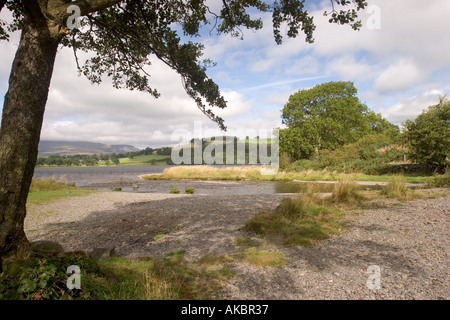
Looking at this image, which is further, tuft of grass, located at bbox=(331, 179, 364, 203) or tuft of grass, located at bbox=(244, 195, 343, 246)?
tuft of grass, located at bbox=(331, 179, 364, 203)

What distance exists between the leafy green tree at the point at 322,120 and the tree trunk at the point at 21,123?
1448 inches

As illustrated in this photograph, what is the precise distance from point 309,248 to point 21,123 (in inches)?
215

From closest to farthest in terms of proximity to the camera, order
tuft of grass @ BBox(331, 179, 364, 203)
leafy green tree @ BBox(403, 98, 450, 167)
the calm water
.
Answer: tuft of grass @ BBox(331, 179, 364, 203) < leafy green tree @ BBox(403, 98, 450, 167) < the calm water

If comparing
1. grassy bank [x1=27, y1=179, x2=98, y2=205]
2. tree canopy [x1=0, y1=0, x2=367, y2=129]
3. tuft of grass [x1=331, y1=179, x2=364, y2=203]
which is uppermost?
tree canopy [x1=0, y1=0, x2=367, y2=129]

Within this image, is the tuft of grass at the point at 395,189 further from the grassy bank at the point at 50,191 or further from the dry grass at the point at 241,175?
the grassy bank at the point at 50,191

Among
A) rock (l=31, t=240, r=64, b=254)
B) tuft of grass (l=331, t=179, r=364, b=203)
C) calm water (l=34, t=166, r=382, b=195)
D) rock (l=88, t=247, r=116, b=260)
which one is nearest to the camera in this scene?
rock (l=31, t=240, r=64, b=254)

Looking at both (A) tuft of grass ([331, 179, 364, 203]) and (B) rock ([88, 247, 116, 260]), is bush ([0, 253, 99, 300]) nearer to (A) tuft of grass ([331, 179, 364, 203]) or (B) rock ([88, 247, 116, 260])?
(B) rock ([88, 247, 116, 260])

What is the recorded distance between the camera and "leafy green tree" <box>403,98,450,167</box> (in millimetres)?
20828

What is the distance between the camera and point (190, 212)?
10.5 m

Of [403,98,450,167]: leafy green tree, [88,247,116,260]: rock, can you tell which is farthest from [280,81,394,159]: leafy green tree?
[88,247,116,260]: rock

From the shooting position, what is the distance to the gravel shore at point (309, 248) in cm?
360

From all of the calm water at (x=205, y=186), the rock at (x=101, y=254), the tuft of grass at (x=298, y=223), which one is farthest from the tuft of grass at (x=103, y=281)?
the calm water at (x=205, y=186)

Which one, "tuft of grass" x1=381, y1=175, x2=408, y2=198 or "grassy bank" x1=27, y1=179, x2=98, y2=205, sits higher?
"tuft of grass" x1=381, y1=175, x2=408, y2=198

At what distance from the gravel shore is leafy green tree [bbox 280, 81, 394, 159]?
29.2 meters
